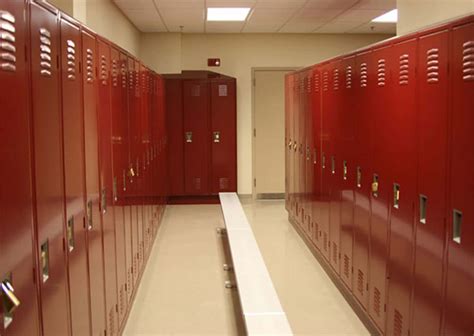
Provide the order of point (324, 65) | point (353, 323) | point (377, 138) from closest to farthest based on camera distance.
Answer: point (377, 138) < point (353, 323) < point (324, 65)

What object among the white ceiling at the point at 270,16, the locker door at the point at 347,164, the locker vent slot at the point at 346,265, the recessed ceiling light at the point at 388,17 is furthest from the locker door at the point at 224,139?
the locker vent slot at the point at 346,265

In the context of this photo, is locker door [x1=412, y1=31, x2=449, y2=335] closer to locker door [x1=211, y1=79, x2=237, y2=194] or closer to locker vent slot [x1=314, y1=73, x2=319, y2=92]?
locker vent slot [x1=314, y1=73, x2=319, y2=92]

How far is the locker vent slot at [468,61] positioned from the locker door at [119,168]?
2.07 m

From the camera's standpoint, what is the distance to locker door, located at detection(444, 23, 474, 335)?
232 centimetres

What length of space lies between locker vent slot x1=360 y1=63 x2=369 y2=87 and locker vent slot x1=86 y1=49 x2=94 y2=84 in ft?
6.07

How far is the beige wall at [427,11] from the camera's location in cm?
409

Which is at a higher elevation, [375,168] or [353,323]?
[375,168]

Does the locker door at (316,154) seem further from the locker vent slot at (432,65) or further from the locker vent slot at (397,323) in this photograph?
the locker vent slot at (432,65)

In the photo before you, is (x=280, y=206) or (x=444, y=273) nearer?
(x=444, y=273)

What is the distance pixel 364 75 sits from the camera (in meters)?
3.90

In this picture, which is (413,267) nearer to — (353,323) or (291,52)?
(353,323)

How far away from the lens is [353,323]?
4.19 metres

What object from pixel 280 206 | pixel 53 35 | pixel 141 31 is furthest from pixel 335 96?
pixel 141 31

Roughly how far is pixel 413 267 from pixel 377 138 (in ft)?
3.08
